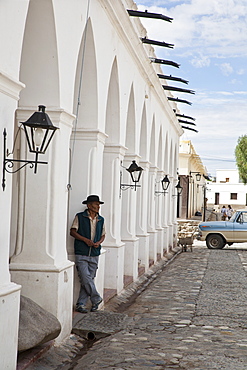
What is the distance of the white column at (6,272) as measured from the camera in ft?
17.3

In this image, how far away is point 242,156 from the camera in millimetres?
58719

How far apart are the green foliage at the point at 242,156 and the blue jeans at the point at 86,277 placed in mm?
50985

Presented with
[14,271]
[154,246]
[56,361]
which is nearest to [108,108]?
[14,271]

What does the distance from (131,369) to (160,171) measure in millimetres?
12836

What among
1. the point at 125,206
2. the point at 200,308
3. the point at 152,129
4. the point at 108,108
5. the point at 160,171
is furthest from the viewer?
the point at 160,171

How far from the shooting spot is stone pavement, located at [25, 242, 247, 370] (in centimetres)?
662

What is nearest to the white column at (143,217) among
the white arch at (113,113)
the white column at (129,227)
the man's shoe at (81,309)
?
the white column at (129,227)

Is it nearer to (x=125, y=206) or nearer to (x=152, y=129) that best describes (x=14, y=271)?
(x=125, y=206)

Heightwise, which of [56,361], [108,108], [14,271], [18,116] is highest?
[108,108]

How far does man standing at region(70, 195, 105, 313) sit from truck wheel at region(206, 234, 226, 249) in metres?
16.4

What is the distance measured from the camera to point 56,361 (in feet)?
21.6

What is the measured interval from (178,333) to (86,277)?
1.48 metres

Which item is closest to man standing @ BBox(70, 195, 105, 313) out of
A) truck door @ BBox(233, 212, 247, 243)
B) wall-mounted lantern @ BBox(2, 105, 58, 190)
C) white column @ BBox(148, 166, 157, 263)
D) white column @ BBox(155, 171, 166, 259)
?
wall-mounted lantern @ BBox(2, 105, 58, 190)

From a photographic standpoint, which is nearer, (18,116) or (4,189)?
(4,189)
